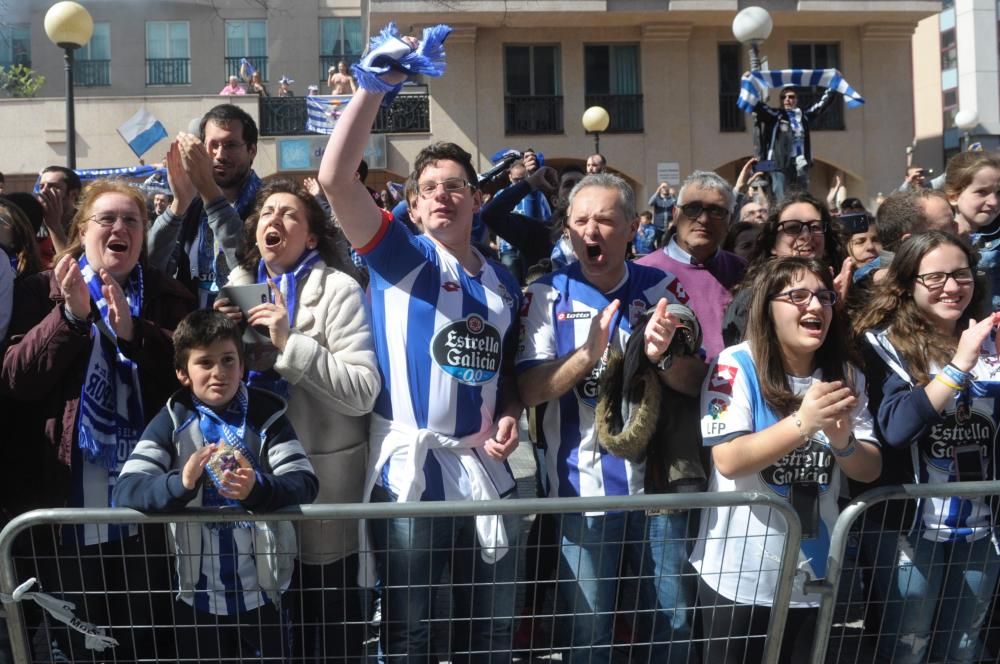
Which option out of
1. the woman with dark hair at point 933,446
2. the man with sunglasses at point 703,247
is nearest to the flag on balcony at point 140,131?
the man with sunglasses at point 703,247

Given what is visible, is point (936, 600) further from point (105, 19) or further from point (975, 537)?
point (105, 19)

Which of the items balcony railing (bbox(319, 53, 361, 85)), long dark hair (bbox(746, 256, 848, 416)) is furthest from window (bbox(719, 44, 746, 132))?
long dark hair (bbox(746, 256, 848, 416))

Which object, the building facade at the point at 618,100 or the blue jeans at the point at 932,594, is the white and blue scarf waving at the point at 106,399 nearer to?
the blue jeans at the point at 932,594

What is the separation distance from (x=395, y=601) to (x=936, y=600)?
172 centimetres

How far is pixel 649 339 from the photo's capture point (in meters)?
3.20

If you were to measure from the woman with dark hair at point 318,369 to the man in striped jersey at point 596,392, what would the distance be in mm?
581

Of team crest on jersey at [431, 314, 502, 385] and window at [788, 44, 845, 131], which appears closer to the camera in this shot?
team crest on jersey at [431, 314, 502, 385]

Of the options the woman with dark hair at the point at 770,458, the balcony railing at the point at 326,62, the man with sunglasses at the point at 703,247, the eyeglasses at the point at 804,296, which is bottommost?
the woman with dark hair at the point at 770,458

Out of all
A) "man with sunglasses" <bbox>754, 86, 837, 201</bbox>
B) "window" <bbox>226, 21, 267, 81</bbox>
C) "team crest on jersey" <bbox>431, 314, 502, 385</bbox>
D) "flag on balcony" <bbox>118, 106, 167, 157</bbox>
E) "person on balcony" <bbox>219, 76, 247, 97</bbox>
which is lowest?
"team crest on jersey" <bbox>431, 314, 502, 385</bbox>

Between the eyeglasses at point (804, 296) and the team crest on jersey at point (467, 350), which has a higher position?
the eyeglasses at point (804, 296)

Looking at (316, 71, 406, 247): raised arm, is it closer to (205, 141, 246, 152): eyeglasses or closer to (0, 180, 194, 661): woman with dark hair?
(0, 180, 194, 661): woman with dark hair

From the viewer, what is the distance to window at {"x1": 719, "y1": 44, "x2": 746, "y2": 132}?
77.5 ft

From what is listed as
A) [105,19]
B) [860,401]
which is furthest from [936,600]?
[105,19]

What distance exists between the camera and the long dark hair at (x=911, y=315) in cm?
349
